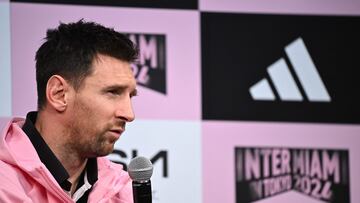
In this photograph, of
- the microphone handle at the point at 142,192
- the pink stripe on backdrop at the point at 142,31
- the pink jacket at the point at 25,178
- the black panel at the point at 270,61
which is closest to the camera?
the microphone handle at the point at 142,192

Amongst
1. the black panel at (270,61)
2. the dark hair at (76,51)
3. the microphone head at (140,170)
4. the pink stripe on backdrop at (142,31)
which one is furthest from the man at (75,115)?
the black panel at (270,61)

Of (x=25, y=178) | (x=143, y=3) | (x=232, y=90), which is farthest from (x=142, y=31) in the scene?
(x=25, y=178)

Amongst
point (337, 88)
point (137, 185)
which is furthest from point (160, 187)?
point (137, 185)

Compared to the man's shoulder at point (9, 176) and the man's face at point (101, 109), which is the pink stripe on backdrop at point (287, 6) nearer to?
the man's face at point (101, 109)

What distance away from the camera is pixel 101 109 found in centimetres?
143

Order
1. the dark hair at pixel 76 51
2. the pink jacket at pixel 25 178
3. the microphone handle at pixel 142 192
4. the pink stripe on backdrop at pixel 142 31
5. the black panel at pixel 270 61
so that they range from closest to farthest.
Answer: the microphone handle at pixel 142 192 < the pink jacket at pixel 25 178 < the dark hair at pixel 76 51 < the pink stripe on backdrop at pixel 142 31 < the black panel at pixel 270 61

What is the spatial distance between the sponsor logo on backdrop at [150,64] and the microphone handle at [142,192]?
0.82m

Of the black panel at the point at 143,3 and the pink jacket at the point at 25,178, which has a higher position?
the black panel at the point at 143,3

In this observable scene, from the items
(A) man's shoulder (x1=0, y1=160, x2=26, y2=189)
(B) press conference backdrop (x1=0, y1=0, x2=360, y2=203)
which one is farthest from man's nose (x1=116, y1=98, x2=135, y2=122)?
(B) press conference backdrop (x1=0, y1=0, x2=360, y2=203)

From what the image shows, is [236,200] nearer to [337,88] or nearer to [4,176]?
[337,88]

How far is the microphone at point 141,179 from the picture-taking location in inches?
45.9

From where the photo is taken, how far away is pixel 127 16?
6.59 feet

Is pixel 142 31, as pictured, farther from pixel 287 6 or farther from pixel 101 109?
pixel 101 109

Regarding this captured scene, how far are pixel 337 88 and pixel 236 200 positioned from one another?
0.43 metres
